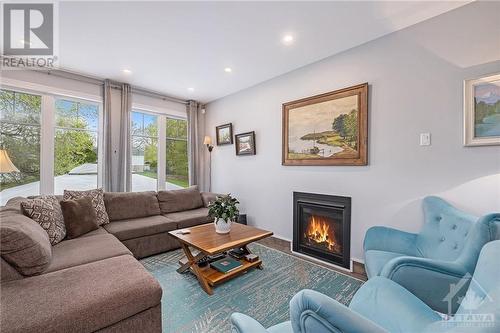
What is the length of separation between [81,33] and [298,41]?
7.84ft

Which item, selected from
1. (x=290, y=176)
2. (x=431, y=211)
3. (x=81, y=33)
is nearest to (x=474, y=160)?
(x=431, y=211)

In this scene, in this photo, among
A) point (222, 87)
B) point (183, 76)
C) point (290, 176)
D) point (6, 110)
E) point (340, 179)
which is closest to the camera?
point (340, 179)

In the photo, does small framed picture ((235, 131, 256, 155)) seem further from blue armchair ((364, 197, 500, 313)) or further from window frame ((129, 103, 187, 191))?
blue armchair ((364, 197, 500, 313))

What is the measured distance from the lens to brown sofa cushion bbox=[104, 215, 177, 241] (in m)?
2.73

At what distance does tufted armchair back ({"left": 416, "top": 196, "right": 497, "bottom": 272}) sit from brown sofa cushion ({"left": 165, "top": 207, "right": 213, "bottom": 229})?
2735mm

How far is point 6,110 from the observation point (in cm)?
301

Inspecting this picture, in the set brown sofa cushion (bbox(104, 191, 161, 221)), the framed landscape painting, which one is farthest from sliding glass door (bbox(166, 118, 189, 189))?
the framed landscape painting

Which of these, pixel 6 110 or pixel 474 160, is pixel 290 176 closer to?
pixel 474 160

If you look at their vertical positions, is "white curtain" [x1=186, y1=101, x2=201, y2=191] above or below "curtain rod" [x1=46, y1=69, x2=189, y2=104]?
below

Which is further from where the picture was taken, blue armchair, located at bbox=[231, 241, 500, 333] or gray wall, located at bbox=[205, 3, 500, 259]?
gray wall, located at bbox=[205, 3, 500, 259]

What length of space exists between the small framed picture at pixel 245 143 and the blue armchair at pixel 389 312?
277 centimetres

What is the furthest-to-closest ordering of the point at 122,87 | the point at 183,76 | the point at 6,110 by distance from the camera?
the point at 122,87
the point at 183,76
the point at 6,110

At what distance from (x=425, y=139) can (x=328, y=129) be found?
1.02m

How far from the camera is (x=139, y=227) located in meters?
2.87
